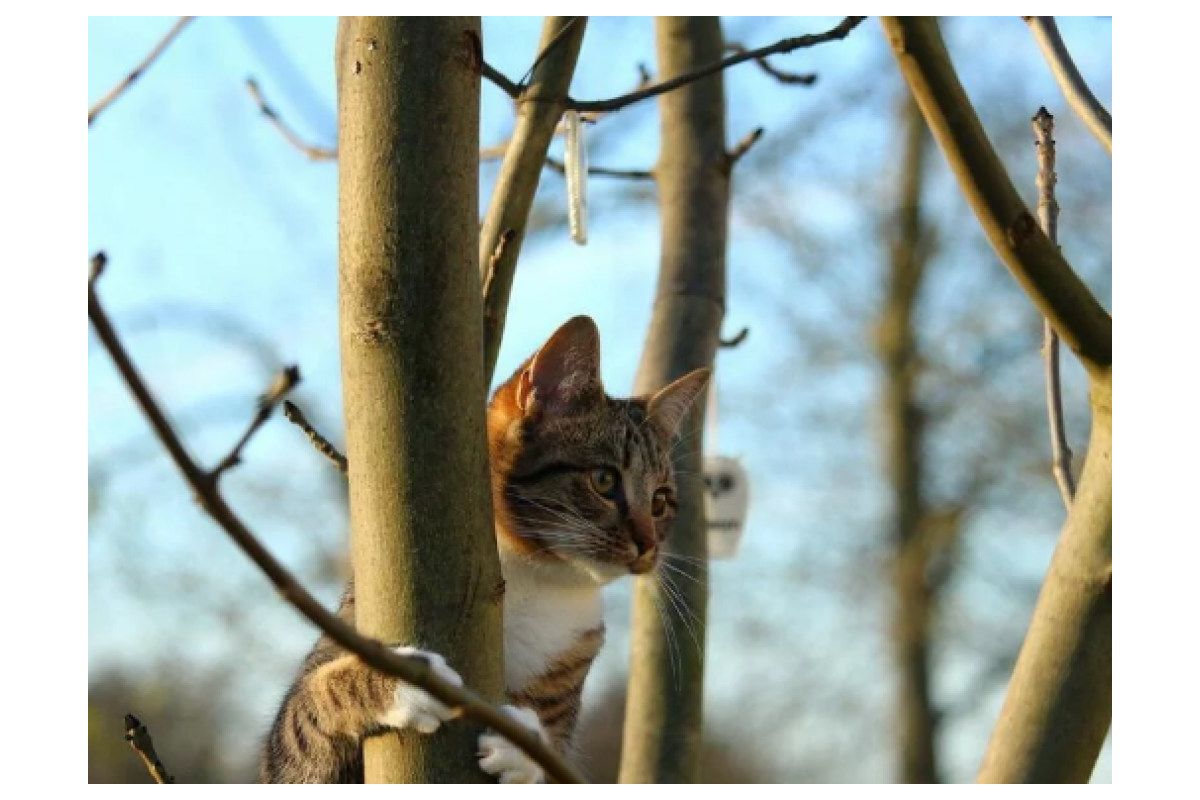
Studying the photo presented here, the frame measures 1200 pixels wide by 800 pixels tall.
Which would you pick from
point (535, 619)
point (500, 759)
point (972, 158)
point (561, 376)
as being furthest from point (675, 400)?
point (500, 759)

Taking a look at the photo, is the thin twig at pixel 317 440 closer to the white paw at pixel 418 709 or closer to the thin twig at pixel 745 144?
the white paw at pixel 418 709

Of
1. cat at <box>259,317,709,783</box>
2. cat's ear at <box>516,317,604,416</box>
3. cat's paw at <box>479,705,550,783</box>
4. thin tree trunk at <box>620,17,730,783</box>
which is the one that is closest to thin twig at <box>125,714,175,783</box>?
cat at <box>259,317,709,783</box>

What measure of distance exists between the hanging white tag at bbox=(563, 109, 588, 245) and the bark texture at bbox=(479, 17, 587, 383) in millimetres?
210

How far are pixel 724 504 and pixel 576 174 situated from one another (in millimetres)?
1369

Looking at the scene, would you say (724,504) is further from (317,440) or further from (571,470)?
(317,440)

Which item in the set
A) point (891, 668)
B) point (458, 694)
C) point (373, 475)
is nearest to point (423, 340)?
point (373, 475)

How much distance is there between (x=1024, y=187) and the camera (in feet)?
19.2

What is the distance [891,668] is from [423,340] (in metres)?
6.21

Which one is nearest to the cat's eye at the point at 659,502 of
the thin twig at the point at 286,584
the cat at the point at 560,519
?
the cat at the point at 560,519

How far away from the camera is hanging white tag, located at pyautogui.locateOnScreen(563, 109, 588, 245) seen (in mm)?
1981

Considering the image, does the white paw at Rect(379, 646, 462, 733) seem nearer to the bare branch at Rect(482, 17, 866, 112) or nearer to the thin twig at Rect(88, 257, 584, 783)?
the thin twig at Rect(88, 257, 584, 783)

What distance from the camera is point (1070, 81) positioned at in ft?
5.41

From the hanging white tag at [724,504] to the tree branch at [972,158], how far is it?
6.03 ft
